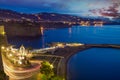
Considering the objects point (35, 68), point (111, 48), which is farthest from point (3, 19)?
point (35, 68)

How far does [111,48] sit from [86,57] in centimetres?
305

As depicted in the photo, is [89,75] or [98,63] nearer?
[89,75]

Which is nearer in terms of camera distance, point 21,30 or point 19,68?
point 19,68

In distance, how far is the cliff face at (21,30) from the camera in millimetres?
15727

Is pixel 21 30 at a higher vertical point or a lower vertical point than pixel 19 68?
lower

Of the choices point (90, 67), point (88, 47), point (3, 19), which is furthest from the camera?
point (3, 19)

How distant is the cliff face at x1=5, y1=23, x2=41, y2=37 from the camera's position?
51.6 feet

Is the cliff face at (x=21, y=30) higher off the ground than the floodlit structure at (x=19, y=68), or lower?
lower

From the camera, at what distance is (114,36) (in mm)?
18469

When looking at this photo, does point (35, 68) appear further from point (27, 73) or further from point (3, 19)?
point (3, 19)

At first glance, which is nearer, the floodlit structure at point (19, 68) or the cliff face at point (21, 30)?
the floodlit structure at point (19, 68)

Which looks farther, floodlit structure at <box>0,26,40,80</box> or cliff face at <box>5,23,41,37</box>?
cliff face at <box>5,23,41,37</box>

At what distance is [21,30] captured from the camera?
1714 centimetres

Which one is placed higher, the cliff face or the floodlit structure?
the floodlit structure
